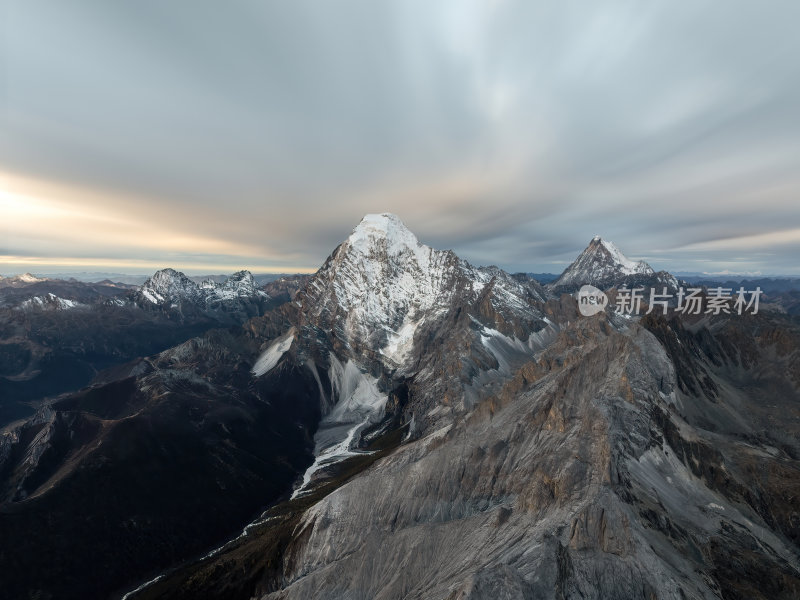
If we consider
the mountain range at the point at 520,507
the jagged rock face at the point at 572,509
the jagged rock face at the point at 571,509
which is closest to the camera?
the jagged rock face at the point at 571,509

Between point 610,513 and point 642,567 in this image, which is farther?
point 610,513

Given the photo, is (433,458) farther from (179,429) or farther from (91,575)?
(179,429)

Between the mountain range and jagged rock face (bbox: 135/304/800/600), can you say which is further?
the mountain range

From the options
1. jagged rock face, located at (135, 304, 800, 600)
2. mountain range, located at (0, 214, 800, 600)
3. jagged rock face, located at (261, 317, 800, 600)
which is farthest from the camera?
mountain range, located at (0, 214, 800, 600)

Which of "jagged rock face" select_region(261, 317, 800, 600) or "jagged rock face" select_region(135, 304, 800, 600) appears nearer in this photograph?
"jagged rock face" select_region(261, 317, 800, 600)

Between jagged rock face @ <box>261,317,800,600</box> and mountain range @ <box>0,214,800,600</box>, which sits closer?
jagged rock face @ <box>261,317,800,600</box>

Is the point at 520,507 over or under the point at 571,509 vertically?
under

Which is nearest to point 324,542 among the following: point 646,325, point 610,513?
point 610,513

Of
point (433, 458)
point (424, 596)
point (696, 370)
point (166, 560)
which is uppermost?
point (696, 370)

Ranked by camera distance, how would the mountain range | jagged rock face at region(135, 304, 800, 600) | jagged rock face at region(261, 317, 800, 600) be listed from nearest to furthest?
jagged rock face at region(261, 317, 800, 600), jagged rock face at region(135, 304, 800, 600), the mountain range

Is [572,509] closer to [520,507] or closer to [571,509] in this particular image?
[571,509]

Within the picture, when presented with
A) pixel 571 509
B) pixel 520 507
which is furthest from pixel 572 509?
pixel 520 507
